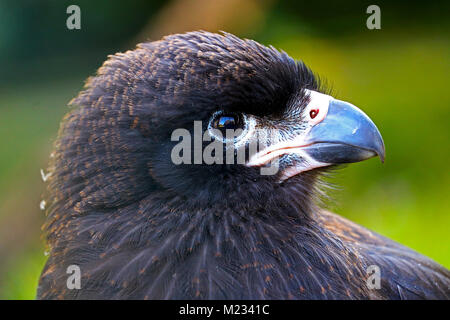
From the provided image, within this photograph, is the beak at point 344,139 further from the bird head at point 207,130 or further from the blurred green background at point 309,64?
the blurred green background at point 309,64

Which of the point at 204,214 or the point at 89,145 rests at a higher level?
the point at 89,145

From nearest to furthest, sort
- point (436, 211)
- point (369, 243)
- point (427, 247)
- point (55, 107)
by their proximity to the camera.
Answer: point (369, 243) < point (427, 247) < point (436, 211) < point (55, 107)

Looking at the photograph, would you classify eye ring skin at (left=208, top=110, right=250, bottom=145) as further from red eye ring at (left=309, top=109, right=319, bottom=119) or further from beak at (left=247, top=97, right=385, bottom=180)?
red eye ring at (left=309, top=109, right=319, bottom=119)

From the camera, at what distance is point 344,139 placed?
2.80 metres

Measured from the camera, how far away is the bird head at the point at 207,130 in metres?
2.71

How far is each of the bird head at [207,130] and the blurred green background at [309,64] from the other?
11.9ft

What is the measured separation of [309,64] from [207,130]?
16.6ft

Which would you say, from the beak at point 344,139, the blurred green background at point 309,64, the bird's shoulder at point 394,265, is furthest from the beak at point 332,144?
the blurred green background at point 309,64

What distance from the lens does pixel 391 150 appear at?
7.10m

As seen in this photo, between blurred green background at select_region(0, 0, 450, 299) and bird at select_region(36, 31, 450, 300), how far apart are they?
11.9ft

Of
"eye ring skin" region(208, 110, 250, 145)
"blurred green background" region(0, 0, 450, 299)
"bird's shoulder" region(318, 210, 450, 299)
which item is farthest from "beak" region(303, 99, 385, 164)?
"blurred green background" region(0, 0, 450, 299)
